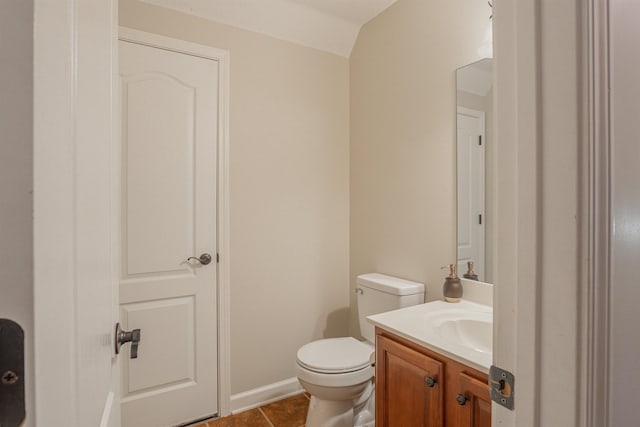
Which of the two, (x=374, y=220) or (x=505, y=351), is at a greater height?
(x=374, y=220)

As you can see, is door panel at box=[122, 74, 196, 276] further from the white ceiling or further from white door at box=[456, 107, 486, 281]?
white door at box=[456, 107, 486, 281]

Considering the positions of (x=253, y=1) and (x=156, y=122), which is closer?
(x=156, y=122)

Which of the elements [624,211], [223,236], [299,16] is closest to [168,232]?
[223,236]

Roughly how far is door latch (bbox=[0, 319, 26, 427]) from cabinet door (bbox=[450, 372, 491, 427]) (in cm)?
108

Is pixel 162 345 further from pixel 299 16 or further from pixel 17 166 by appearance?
pixel 299 16

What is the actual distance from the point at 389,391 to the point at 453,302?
1.83 ft

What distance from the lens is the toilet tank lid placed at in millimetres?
1843

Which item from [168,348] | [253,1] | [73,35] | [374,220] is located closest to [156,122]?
[253,1]

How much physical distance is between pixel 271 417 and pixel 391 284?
1082 millimetres

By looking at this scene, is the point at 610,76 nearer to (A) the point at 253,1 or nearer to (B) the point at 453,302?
(B) the point at 453,302

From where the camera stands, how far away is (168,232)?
1903 millimetres

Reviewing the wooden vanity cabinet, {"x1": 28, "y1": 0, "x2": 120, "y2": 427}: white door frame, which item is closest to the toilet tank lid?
the wooden vanity cabinet

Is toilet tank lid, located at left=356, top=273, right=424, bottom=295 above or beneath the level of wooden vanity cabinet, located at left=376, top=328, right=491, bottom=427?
above

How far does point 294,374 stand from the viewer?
230cm
